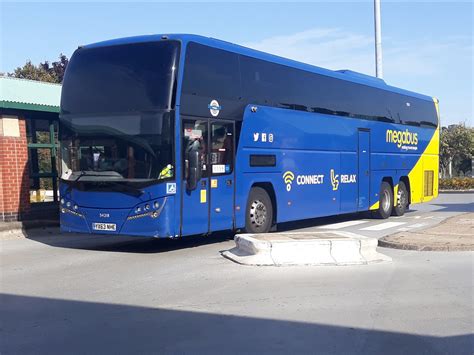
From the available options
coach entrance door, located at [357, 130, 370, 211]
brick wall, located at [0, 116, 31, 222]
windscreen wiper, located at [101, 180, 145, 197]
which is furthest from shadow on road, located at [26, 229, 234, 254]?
coach entrance door, located at [357, 130, 370, 211]

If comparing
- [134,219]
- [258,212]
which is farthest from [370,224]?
[134,219]

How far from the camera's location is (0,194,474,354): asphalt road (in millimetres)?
5535

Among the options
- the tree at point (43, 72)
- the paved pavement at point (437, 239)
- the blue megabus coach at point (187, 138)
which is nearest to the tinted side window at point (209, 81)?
the blue megabus coach at point (187, 138)

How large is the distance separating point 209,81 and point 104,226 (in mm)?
3457

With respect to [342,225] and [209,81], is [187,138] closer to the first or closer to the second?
[209,81]

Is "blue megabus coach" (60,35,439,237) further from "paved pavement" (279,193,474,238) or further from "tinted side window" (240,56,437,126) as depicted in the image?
"paved pavement" (279,193,474,238)

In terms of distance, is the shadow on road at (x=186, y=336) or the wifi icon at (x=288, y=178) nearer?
the shadow on road at (x=186, y=336)

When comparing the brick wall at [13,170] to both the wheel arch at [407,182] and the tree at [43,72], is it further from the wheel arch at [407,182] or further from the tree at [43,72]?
the tree at [43,72]

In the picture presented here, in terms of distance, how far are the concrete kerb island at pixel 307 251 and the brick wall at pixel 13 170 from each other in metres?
7.45

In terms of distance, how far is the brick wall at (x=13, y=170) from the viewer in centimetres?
1441

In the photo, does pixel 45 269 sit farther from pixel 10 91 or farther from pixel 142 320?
pixel 10 91

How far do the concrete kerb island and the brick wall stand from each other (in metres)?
7.45

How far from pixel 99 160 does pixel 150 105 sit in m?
1.56

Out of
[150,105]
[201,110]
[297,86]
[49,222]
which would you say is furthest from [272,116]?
[49,222]
